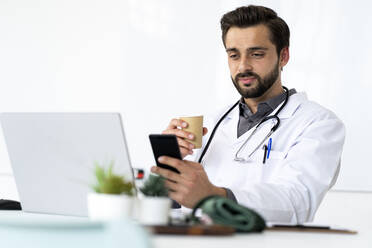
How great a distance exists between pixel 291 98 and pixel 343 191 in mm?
1330

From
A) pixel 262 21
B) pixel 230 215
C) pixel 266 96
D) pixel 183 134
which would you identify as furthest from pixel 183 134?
pixel 230 215

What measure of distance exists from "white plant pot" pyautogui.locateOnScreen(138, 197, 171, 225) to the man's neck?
4.89 ft

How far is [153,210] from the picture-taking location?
1190 millimetres

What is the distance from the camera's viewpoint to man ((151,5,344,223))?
6.33 feet

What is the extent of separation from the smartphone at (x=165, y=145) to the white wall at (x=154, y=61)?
2062 millimetres

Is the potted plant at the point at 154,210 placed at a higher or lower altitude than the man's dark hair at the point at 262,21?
lower

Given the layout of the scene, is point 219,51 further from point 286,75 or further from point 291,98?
point 291,98

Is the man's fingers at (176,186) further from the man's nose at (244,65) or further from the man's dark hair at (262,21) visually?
the man's dark hair at (262,21)

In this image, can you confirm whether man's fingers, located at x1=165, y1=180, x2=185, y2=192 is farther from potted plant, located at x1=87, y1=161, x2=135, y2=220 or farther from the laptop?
potted plant, located at x1=87, y1=161, x2=135, y2=220

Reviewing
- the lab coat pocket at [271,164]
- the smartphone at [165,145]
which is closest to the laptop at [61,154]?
the smartphone at [165,145]

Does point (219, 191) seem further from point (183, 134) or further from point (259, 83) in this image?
point (259, 83)

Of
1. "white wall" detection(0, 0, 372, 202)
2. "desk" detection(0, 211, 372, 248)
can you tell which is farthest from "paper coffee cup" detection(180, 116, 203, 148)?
"white wall" detection(0, 0, 372, 202)

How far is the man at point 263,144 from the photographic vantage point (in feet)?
6.33

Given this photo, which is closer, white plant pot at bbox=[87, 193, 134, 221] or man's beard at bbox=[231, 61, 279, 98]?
white plant pot at bbox=[87, 193, 134, 221]
